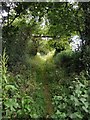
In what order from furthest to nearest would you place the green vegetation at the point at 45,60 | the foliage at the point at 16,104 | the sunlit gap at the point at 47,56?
the sunlit gap at the point at 47,56, the green vegetation at the point at 45,60, the foliage at the point at 16,104

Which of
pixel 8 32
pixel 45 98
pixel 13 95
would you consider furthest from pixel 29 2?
pixel 13 95

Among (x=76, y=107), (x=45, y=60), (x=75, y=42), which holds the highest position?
(x=75, y=42)

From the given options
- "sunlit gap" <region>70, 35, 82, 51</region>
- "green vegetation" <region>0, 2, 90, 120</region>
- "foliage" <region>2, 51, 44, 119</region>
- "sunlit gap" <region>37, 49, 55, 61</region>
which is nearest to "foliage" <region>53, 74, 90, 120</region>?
"green vegetation" <region>0, 2, 90, 120</region>

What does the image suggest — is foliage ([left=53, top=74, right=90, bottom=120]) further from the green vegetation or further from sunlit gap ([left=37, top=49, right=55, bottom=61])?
sunlit gap ([left=37, top=49, right=55, bottom=61])

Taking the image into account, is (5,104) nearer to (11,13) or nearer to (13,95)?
(13,95)

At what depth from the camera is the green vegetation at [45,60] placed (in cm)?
372

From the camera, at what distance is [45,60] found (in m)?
7.94

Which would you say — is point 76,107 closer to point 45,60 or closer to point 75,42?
point 75,42

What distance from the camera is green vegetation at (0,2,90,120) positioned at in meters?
3.72

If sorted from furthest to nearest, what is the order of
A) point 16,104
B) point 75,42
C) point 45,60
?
point 45,60, point 75,42, point 16,104

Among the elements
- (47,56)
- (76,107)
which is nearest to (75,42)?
(47,56)

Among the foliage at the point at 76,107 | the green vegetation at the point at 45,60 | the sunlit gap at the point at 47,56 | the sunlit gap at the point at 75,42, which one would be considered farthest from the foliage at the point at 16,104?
the sunlit gap at the point at 47,56

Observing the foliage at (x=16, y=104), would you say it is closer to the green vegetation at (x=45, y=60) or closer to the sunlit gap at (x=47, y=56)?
the green vegetation at (x=45, y=60)

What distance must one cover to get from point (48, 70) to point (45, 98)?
6.16 ft
